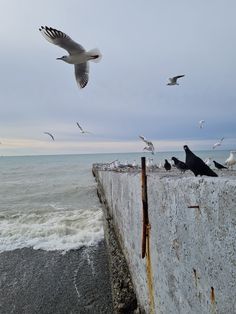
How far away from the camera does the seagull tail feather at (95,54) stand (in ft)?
22.7

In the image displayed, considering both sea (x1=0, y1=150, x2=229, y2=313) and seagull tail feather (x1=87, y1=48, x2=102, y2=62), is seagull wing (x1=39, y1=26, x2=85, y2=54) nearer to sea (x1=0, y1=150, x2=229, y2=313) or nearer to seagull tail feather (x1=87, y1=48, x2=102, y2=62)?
seagull tail feather (x1=87, y1=48, x2=102, y2=62)

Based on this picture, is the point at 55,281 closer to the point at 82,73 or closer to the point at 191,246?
the point at 82,73

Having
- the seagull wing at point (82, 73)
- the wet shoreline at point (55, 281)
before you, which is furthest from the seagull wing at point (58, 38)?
the wet shoreline at point (55, 281)

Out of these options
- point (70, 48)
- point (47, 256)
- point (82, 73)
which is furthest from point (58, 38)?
point (47, 256)

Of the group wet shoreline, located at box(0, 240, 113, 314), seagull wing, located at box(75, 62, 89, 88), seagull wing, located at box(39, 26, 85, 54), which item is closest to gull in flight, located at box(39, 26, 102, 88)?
seagull wing, located at box(39, 26, 85, 54)

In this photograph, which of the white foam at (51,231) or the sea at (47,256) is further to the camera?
the white foam at (51,231)

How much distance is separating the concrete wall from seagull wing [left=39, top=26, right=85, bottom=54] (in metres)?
4.44

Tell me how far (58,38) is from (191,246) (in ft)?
18.7

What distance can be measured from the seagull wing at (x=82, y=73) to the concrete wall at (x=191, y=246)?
16.5ft

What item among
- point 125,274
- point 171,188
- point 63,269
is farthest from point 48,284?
point 171,188

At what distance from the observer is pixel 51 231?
11.4 m

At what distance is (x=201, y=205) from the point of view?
205 centimetres

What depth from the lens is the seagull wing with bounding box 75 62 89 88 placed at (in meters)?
7.94

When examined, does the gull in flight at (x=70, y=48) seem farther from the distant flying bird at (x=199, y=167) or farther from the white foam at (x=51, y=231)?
the white foam at (x=51, y=231)
